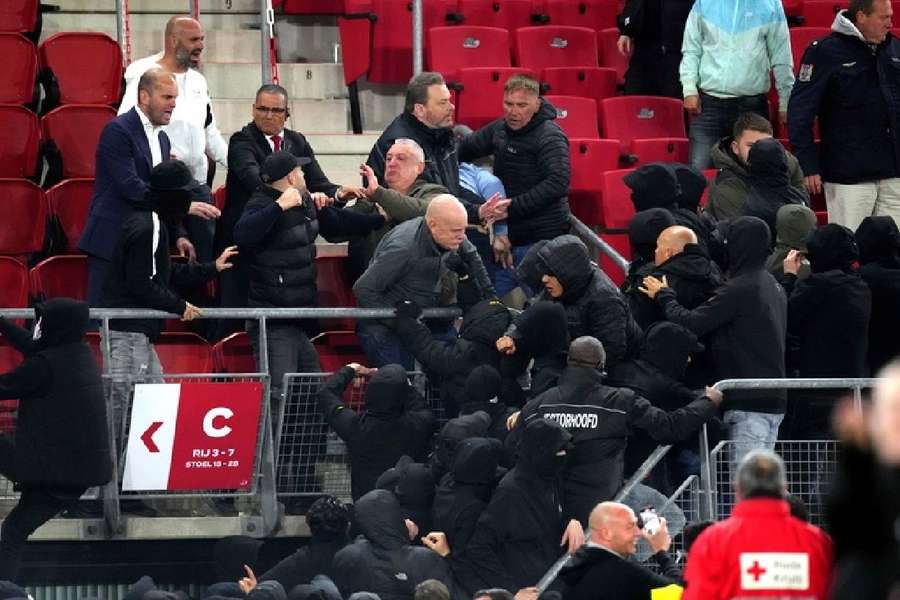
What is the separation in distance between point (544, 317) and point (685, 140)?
3893mm

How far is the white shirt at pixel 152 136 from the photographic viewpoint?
13.0 metres

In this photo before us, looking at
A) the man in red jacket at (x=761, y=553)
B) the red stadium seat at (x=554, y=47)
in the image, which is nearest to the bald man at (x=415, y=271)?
the red stadium seat at (x=554, y=47)

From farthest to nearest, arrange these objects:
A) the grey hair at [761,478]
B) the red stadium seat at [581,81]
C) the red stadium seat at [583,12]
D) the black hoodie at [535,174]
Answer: the red stadium seat at [583,12]
the red stadium seat at [581,81]
the black hoodie at [535,174]
the grey hair at [761,478]

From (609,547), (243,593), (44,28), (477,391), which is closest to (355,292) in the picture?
(477,391)

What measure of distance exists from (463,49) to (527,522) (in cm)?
538

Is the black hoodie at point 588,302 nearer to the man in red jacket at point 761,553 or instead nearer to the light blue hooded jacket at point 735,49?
the light blue hooded jacket at point 735,49

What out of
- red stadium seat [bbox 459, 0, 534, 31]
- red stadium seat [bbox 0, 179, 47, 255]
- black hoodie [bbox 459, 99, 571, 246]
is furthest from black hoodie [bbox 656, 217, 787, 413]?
red stadium seat [bbox 459, 0, 534, 31]

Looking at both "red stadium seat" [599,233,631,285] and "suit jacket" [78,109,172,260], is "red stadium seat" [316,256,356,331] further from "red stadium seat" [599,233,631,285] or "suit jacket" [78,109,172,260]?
"red stadium seat" [599,233,631,285]

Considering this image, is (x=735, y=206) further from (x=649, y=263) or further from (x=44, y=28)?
(x=44, y=28)

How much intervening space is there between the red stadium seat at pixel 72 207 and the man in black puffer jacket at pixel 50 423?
2285 mm

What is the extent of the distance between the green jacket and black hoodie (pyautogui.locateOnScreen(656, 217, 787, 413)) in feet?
4.68

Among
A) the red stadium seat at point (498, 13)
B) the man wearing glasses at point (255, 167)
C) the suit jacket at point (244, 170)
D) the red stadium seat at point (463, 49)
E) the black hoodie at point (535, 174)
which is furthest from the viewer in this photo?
the red stadium seat at point (498, 13)

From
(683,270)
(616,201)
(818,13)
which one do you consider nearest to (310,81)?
(616,201)

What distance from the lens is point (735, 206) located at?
43.9 ft
